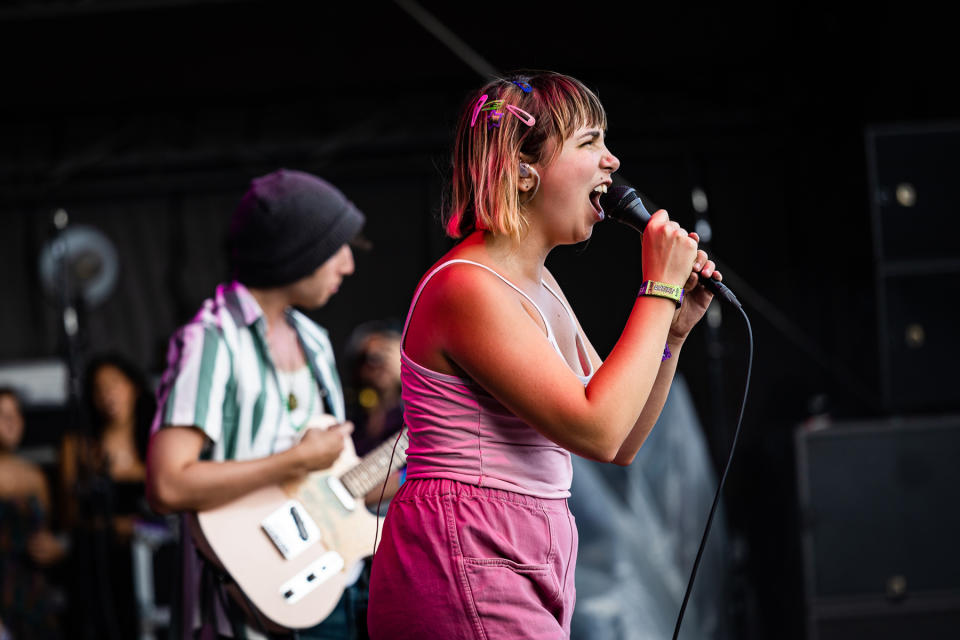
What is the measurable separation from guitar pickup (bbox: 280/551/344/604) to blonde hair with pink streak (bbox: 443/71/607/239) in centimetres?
101

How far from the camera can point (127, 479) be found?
18.4 ft

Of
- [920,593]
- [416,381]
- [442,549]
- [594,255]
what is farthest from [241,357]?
[594,255]

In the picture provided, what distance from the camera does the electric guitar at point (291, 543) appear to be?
7.02 feet

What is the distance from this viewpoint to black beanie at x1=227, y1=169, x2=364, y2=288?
2354 millimetres

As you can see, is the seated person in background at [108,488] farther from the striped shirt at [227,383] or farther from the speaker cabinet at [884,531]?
the speaker cabinet at [884,531]

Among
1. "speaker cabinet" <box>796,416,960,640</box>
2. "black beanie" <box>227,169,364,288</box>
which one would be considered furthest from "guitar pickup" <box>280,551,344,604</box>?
"speaker cabinet" <box>796,416,960,640</box>

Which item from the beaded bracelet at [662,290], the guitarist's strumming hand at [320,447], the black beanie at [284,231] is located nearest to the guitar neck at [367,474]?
the guitarist's strumming hand at [320,447]

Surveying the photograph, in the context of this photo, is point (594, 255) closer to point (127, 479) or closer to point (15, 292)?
point (127, 479)

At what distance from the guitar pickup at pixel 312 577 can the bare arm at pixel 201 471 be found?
0.20m

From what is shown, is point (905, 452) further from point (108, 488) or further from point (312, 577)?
point (108, 488)

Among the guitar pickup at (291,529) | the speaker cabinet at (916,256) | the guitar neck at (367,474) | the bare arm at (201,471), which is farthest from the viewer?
the speaker cabinet at (916,256)

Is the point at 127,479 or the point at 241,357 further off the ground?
the point at 241,357

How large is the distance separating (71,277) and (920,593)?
16.4ft

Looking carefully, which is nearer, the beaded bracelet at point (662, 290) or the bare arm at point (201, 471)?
the beaded bracelet at point (662, 290)
